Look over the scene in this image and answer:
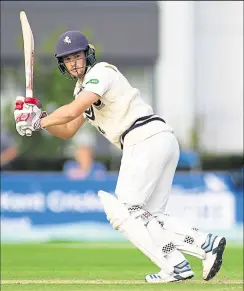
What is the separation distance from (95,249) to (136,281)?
4.11m

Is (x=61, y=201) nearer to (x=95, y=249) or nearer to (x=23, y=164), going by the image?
(x=95, y=249)

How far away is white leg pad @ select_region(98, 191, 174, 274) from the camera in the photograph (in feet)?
19.5

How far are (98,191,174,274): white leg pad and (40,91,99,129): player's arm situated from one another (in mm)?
502

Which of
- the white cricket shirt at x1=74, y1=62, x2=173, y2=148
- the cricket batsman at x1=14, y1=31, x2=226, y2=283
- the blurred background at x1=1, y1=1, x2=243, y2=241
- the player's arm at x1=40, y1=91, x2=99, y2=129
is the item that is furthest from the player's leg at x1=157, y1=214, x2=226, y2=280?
the blurred background at x1=1, y1=1, x2=243, y2=241

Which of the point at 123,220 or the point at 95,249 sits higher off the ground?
the point at 123,220

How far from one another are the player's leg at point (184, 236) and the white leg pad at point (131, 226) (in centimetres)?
16

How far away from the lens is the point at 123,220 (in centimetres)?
594

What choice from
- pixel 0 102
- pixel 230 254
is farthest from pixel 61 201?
pixel 0 102

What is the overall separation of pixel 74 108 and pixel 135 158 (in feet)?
1.71

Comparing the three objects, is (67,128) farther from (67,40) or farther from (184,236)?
(184,236)

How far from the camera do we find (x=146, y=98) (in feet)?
71.9

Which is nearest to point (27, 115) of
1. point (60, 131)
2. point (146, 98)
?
point (60, 131)

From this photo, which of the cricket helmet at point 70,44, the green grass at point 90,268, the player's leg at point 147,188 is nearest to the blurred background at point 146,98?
the green grass at point 90,268

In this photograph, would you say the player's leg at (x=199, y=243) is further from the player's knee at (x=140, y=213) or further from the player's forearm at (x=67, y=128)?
the player's forearm at (x=67, y=128)
